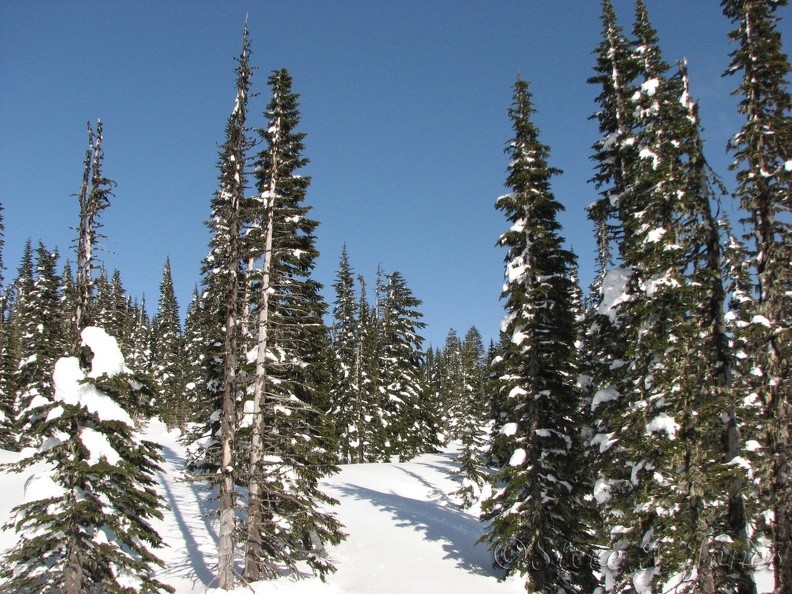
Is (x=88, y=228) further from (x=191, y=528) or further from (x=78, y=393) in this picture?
(x=191, y=528)

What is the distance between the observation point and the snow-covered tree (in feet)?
33.9

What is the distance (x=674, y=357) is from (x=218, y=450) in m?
12.7

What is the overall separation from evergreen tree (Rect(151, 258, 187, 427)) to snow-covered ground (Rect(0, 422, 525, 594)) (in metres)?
31.0

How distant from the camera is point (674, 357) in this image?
43.0 ft

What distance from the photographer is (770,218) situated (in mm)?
13164

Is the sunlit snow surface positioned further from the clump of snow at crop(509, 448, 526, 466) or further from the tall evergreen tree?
the tall evergreen tree

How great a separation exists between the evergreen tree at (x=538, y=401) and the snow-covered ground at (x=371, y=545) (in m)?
2.17

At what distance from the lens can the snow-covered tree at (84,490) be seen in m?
10.3

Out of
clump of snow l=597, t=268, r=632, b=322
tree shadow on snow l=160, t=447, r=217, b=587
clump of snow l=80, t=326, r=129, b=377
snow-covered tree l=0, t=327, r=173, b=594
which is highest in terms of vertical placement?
clump of snow l=597, t=268, r=632, b=322

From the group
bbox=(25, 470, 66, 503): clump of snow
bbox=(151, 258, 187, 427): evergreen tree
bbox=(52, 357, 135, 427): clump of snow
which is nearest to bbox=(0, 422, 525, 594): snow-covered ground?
bbox=(52, 357, 135, 427): clump of snow

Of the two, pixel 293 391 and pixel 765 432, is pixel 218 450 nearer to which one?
pixel 293 391

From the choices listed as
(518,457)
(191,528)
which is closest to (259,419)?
(518,457)

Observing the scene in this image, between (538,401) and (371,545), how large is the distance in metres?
10.8

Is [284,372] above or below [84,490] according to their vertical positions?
above
